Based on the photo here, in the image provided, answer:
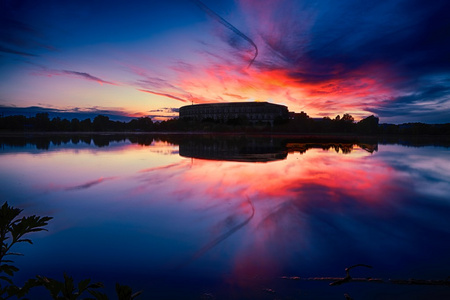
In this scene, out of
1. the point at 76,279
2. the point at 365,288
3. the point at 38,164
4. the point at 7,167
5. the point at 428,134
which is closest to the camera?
the point at 365,288

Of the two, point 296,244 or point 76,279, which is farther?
point 296,244

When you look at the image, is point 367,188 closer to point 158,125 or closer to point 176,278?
point 176,278

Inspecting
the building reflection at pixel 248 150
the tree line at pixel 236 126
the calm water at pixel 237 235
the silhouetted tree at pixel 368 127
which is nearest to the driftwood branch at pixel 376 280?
the calm water at pixel 237 235

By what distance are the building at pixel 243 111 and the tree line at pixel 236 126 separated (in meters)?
25.7

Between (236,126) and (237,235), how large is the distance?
106974mm

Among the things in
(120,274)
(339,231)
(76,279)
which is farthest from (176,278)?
(339,231)

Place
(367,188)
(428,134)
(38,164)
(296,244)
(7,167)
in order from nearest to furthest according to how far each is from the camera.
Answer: (296,244) < (367,188) < (7,167) < (38,164) < (428,134)

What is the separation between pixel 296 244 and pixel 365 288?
2018 mm

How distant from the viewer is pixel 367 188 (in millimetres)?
13094

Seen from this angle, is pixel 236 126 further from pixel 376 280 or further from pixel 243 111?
pixel 376 280

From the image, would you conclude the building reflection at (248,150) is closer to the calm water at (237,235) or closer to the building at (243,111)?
the calm water at (237,235)

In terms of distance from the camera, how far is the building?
549ft

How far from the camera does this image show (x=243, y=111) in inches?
Result: 6801

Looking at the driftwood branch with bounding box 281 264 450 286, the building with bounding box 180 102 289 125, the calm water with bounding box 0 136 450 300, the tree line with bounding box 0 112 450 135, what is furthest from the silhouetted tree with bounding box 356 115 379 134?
the driftwood branch with bounding box 281 264 450 286
